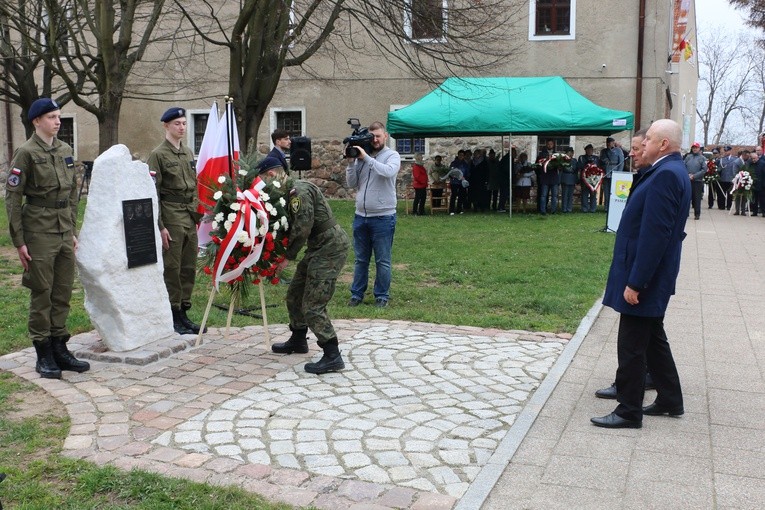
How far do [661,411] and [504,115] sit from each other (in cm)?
1512

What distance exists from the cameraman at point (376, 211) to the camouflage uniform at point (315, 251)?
2384 mm

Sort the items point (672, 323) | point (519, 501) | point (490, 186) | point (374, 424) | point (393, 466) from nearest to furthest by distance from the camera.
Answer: point (519, 501) → point (393, 466) → point (374, 424) → point (672, 323) → point (490, 186)

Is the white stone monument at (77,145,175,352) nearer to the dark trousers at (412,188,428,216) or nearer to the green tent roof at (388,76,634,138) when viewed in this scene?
the green tent roof at (388,76,634,138)

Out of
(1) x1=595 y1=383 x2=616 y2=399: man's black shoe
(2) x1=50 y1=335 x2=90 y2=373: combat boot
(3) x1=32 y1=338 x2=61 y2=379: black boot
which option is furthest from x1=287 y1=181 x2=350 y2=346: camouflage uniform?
(1) x1=595 y1=383 x2=616 y2=399: man's black shoe

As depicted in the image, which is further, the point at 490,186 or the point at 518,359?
the point at 490,186

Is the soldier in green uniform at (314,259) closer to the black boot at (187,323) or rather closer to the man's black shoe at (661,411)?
the black boot at (187,323)

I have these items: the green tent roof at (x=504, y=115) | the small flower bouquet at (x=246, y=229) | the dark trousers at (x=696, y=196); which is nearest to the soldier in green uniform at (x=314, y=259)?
the small flower bouquet at (x=246, y=229)

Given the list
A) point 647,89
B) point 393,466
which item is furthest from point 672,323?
point 647,89

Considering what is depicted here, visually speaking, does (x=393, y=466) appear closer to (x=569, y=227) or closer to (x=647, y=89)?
(x=569, y=227)

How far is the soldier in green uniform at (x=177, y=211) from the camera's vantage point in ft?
24.7

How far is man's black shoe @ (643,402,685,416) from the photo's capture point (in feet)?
18.0

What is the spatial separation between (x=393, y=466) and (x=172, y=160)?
164 inches

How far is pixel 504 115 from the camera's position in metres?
19.9

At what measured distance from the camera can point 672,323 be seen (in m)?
8.52
